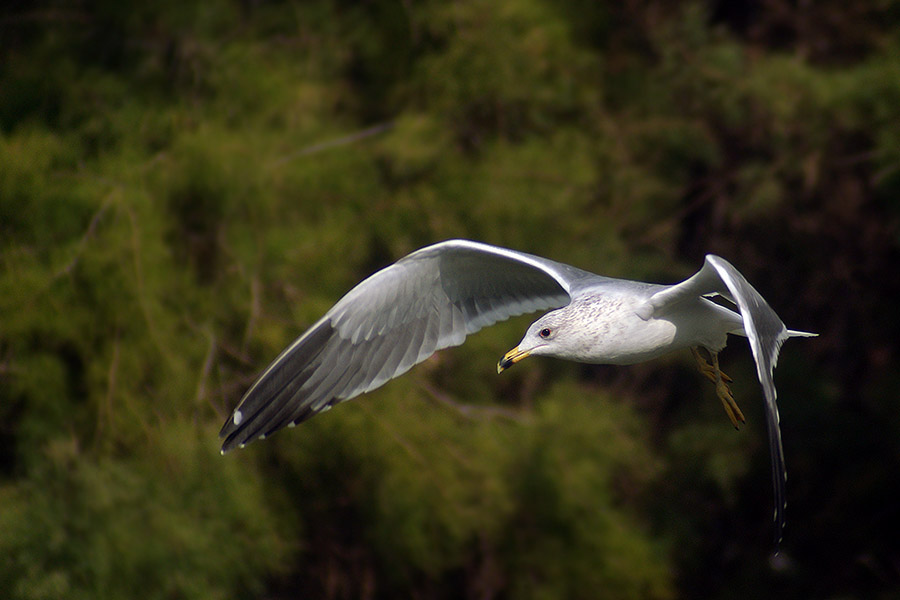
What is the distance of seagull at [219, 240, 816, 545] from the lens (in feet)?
8.73

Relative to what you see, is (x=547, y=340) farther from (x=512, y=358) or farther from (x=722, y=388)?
(x=722, y=388)

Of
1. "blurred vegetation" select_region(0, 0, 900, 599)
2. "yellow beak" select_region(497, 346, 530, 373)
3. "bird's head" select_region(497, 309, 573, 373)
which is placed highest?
"bird's head" select_region(497, 309, 573, 373)

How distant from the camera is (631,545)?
584 cm

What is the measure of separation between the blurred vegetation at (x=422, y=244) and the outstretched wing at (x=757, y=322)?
2916mm

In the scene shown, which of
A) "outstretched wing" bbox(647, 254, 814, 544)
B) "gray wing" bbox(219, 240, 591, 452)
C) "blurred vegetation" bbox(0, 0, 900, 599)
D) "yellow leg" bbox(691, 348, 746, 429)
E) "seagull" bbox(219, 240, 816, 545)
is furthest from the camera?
"blurred vegetation" bbox(0, 0, 900, 599)

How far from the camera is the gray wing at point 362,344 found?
2986mm

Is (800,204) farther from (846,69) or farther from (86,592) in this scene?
(86,592)

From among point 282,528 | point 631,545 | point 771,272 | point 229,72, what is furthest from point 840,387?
point 229,72

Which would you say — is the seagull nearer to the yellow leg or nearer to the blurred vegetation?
the yellow leg

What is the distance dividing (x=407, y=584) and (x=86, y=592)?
178cm

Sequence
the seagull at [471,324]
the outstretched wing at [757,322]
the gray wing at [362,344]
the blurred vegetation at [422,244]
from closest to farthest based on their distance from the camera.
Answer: the outstretched wing at [757,322], the seagull at [471,324], the gray wing at [362,344], the blurred vegetation at [422,244]

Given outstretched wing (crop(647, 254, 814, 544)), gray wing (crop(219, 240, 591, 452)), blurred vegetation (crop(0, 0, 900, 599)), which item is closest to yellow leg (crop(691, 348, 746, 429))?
outstretched wing (crop(647, 254, 814, 544))

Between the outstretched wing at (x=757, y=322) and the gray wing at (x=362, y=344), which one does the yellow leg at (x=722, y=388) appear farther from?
the gray wing at (x=362, y=344)

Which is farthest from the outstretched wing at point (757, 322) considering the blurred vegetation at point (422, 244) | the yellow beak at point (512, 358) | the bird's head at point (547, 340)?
the blurred vegetation at point (422, 244)
